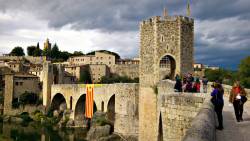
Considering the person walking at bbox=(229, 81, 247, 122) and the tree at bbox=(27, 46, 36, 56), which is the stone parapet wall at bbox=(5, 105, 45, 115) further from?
the tree at bbox=(27, 46, 36, 56)

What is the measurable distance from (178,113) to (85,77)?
72.7 m

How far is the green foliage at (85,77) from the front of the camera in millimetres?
80688

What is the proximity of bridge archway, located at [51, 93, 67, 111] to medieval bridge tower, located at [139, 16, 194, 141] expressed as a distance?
34.2 meters

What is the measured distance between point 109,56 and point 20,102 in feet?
142

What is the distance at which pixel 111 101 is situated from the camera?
3594 cm

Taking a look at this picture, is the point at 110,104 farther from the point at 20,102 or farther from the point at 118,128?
the point at 20,102

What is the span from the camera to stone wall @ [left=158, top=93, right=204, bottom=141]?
9.20 metres

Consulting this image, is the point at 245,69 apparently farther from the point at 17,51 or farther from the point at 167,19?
the point at 17,51

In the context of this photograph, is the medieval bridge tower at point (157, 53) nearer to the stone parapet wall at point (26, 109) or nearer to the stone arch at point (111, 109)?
the stone arch at point (111, 109)

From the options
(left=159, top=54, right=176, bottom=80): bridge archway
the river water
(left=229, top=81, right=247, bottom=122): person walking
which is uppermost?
(left=159, top=54, right=176, bottom=80): bridge archway

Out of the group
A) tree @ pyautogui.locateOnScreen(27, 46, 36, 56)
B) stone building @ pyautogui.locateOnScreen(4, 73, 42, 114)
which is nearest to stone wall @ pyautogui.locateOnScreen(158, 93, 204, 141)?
stone building @ pyautogui.locateOnScreen(4, 73, 42, 114)

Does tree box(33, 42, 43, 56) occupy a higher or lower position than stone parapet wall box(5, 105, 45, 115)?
higher

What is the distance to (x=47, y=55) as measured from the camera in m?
111

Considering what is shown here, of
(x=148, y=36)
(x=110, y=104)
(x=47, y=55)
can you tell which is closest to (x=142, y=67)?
(x=148, y=36)
